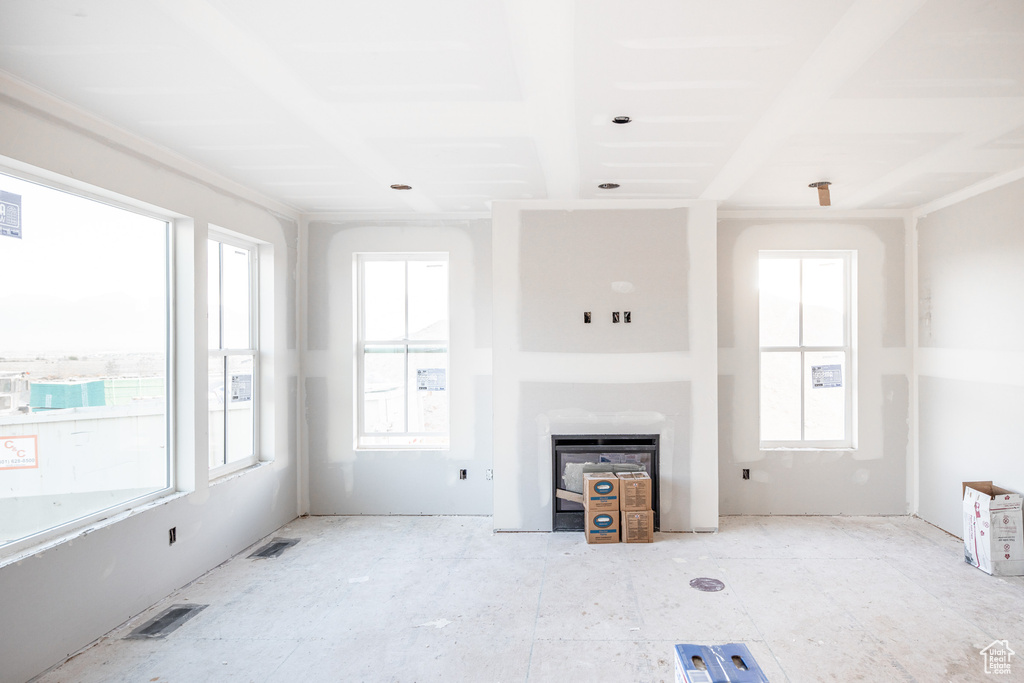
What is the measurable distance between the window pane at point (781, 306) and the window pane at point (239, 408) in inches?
172

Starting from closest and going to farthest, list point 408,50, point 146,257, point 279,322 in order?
1. point 408,50
2. point 146,257
3. point 279,322

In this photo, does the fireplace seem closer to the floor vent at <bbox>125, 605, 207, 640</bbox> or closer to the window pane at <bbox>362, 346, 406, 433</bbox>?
the window pane at <bbox>362, 346, 406, 433</bbox>

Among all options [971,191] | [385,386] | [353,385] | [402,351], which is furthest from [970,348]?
[353,385]

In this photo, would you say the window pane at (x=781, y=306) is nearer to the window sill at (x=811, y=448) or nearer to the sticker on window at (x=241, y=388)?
the window sill at (x=811, y=448)

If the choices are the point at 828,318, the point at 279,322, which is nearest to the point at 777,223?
the point at 828,318

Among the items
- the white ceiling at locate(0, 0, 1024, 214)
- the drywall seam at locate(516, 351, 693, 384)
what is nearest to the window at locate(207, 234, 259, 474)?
the white ceiling at locate(0, 0, 1024, 214)

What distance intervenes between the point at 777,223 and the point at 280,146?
4.05 metres

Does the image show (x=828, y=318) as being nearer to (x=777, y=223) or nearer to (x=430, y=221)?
(x=777, y=223)

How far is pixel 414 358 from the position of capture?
5203 mm

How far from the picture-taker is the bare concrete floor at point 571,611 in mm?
2676

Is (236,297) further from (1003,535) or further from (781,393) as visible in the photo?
(1003,535)

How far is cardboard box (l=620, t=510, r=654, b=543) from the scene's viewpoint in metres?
4.34

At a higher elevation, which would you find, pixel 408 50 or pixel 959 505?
pixel 408 50

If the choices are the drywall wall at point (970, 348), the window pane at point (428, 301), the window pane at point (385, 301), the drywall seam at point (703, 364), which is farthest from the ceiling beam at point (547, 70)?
the drywall wall at point (970, 348)
